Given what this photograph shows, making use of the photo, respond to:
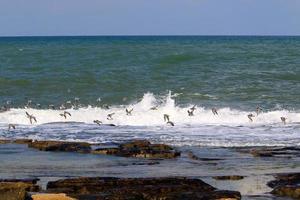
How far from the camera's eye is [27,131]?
25266 millimetres

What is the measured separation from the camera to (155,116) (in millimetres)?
31125

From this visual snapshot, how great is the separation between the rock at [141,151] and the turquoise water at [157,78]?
15667 mm

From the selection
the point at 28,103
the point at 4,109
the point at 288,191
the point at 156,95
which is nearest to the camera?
the point at 288,191

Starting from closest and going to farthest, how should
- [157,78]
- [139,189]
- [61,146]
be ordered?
[139,189], [61,146], [157,78]

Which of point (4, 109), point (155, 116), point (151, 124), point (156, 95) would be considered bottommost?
point (151, 124)

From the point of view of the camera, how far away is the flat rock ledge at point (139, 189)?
11430 millimetres

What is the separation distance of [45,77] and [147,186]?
32982 mm

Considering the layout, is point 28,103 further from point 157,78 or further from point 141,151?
point 141,151

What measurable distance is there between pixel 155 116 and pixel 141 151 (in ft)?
43.2

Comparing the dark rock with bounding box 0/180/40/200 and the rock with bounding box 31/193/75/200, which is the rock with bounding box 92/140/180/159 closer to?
the dark rock with bounding box 0/180/40/200

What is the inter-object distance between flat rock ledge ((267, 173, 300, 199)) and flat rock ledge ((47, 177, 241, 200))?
40.0 inches

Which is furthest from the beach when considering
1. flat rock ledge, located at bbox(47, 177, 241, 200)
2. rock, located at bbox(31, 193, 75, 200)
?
rock, located at bbox(31, 193, 75, 200)

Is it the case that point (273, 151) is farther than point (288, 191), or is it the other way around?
point (273, 151)

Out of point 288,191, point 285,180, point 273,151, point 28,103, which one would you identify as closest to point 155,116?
point 28,103
